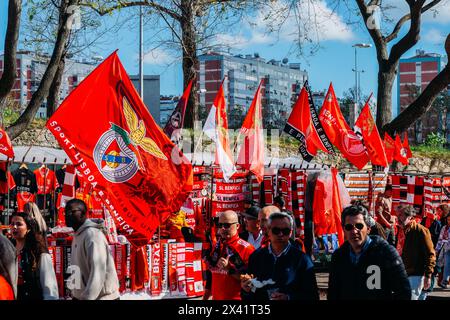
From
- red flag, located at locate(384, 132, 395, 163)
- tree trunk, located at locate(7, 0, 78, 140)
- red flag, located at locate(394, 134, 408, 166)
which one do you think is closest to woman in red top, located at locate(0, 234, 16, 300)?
tree trunk, located at locate(7, 0, 78, 140)

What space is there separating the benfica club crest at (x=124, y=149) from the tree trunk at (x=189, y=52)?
12.5 meters

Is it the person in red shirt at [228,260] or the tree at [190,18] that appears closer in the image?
the person in red shirt at [228,260]

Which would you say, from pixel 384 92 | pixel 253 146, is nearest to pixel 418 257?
pixel 253 146

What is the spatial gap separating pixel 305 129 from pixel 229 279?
8.83m

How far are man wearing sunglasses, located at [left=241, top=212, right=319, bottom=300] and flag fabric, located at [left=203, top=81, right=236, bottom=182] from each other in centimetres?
811

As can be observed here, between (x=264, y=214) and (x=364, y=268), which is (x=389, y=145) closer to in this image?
(x=264, y=214)

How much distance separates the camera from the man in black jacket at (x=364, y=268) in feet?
18.7

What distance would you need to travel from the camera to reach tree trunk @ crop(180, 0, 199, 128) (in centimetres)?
2077

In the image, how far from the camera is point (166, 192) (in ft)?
27.6

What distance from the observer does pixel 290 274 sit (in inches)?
228

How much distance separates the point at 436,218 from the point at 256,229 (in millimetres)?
9423

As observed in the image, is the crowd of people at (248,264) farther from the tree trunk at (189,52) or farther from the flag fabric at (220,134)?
the tree trunk at (189,52)

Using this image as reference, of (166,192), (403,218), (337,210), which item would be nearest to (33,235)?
(166,192)

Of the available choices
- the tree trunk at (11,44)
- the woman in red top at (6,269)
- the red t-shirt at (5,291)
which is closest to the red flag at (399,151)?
the tree trunk at (11,44)
